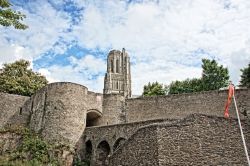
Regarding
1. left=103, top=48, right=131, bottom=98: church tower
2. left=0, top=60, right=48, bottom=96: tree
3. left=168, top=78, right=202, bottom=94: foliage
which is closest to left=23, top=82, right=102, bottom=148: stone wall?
left=0, top=60, right=48, bottom=96: tree

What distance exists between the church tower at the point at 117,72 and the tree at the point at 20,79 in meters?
39.4

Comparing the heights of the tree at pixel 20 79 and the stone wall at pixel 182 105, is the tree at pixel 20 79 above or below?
above

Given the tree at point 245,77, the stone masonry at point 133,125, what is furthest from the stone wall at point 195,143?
the tree at point 245,77

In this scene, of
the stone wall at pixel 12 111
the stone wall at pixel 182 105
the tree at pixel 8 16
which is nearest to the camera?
the tree at pixel 8 16

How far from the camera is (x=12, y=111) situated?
2558cm

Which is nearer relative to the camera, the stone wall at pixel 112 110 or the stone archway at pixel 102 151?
the stone archway at pixel 102 151

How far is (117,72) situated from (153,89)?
35.8 metres

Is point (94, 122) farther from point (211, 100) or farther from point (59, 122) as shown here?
point (211, 100)

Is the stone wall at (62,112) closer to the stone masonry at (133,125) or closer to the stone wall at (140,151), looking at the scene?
the stone masonry at (133,125)

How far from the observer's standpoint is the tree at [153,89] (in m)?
39.7

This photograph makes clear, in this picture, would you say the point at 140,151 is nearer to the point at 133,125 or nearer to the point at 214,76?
the point at 133,125

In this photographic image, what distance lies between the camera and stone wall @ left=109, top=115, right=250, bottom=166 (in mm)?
10969

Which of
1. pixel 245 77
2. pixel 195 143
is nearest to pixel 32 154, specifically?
pixel 195 143

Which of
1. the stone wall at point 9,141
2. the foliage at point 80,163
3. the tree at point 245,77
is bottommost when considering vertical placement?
the foliage at point 80,163
